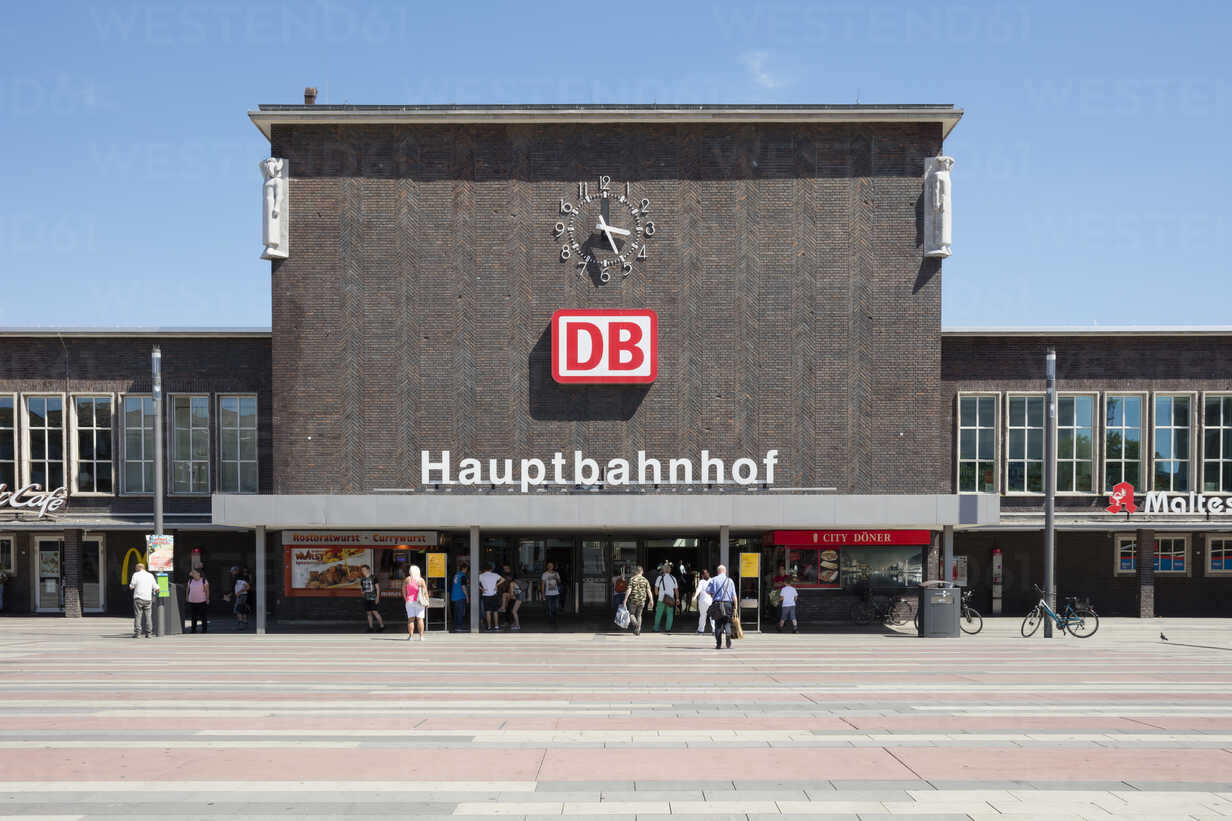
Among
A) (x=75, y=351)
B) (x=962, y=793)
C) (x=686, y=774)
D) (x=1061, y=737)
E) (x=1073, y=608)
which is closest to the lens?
(x=962, y=793)

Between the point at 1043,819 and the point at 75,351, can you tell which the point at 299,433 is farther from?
the point at 1043,819

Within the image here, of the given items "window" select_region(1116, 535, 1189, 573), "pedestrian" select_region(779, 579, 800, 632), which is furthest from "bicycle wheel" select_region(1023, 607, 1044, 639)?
"window" select_region(1116, 535, 1189, 573)

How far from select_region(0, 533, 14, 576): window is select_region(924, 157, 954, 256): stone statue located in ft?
91.5

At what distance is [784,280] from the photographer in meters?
29.9

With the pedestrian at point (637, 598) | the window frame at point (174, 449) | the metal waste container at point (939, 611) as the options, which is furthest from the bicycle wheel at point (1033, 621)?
the window frame at point (174, 449)

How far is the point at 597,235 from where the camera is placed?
2984 cm

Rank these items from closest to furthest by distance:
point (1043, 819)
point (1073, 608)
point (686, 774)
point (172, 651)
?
point (1043, 819)
point (686, 774)
point (172, 651)
point (1073, 608)

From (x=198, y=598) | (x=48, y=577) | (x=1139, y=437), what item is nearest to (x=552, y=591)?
(x=198, y=598)

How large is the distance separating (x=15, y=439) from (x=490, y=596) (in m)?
15.7

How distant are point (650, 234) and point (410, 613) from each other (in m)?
11.8

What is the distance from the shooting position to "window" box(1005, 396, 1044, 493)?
32812mm

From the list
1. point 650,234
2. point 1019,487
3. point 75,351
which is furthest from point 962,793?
point 75,351

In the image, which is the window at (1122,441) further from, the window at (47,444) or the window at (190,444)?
the window at (47,444)

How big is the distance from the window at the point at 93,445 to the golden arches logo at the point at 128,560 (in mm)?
2009
